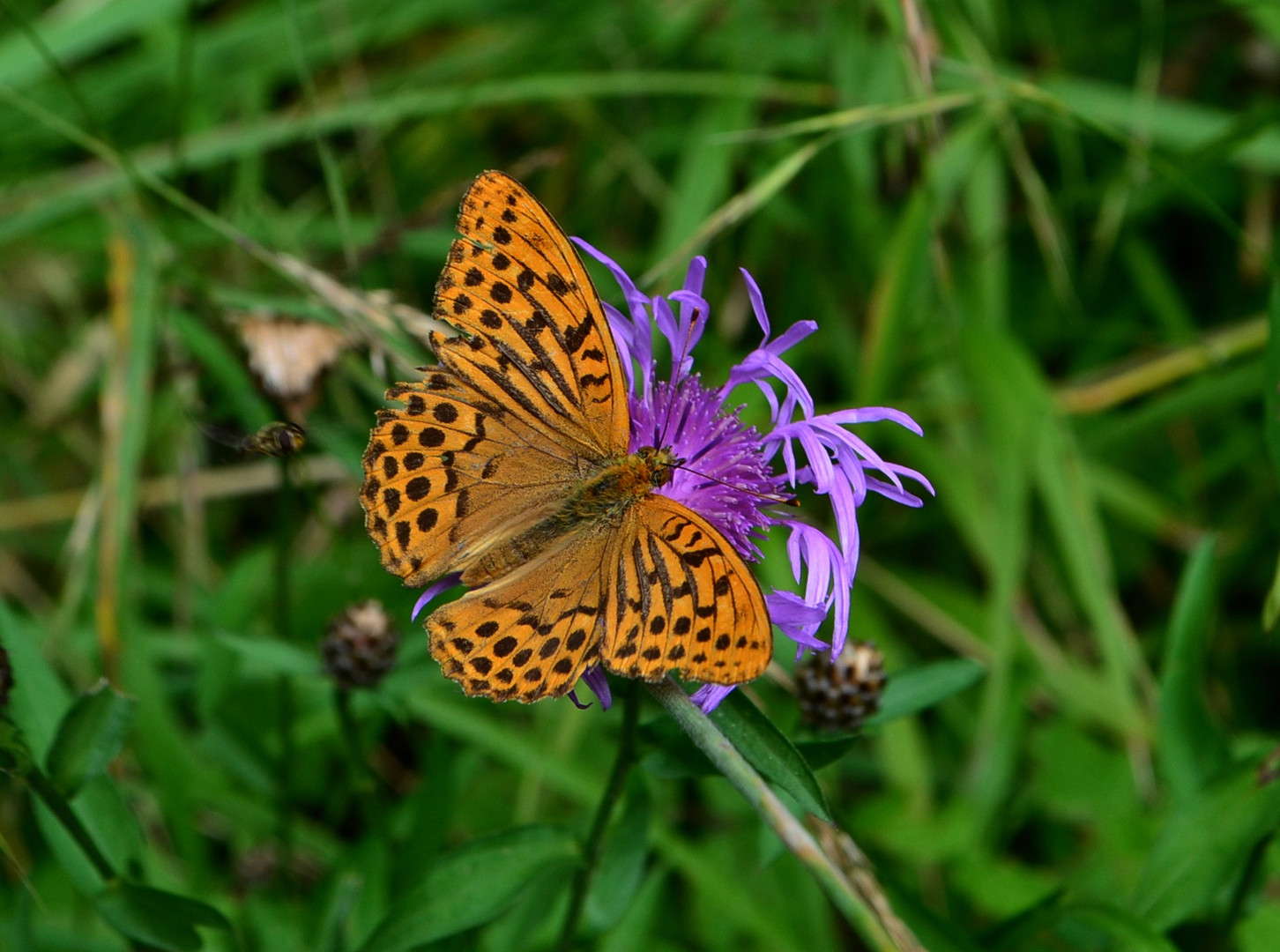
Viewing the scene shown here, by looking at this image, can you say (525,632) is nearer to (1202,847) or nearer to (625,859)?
(625,859)

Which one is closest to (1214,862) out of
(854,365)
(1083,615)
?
(1083,615)

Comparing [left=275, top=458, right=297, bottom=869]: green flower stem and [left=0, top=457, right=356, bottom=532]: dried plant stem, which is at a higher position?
[left=0, top=457, right=356, bottom=532]: dried plant stem

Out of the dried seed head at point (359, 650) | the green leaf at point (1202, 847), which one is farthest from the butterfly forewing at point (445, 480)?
the green leaf at point (1202, 847)

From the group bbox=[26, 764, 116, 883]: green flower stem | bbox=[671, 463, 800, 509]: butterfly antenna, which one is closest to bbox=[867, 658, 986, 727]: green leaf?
bbox=[671, 463, 800, 509]: butterfly antenna

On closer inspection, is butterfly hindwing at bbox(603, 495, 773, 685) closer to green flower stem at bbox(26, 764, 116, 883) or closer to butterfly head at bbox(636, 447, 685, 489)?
butterfly head at bbox(636, 447, 685, 489)

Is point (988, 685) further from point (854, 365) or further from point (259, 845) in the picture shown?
point (259, 845)

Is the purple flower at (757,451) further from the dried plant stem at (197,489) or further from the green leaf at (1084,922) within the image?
the dried plant stem at (197,489)
